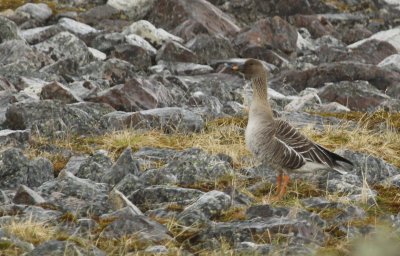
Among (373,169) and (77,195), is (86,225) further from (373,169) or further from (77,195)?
(373,169)

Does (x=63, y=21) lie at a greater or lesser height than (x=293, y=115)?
lesser

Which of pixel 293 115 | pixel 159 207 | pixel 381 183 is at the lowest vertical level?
pixel 293 115

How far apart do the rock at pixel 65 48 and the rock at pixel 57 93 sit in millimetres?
6703

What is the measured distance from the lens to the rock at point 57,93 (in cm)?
1576

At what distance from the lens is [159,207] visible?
25.2 ft

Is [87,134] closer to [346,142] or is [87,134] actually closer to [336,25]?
[346,142]

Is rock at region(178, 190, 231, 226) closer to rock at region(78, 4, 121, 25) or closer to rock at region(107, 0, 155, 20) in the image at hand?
rock at region(78, 4, 121, 25)

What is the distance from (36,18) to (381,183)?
23148 millimetres

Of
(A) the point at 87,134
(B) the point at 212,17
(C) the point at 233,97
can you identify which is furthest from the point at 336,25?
(A) the point at 87,134

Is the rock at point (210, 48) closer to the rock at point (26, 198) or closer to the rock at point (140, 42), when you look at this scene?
the rock at point (140, 42)

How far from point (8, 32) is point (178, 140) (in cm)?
1395

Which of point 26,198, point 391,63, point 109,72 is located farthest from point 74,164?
point 391,63

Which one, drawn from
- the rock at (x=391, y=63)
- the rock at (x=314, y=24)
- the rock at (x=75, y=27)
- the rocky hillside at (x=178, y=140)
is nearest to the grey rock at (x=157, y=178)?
the rocky hillside at (x=178, y=140)

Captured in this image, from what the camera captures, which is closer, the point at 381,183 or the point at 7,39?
the point at 381,183
